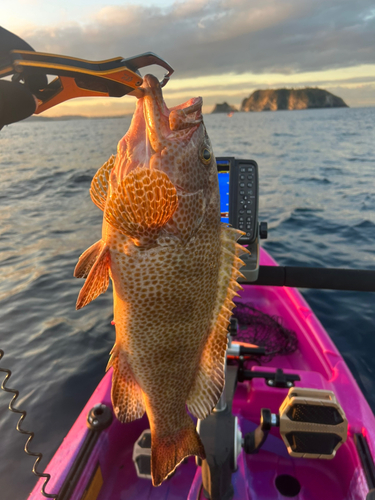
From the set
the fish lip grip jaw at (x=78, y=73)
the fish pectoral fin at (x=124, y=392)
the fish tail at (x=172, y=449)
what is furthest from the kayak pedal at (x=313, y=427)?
the fish lip grip jaw at (x=78, y=73)

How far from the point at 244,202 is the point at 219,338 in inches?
58.0

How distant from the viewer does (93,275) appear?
5.04 feet

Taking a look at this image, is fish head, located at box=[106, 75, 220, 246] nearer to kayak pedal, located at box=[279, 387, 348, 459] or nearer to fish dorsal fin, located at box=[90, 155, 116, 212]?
fish dorsal fin, located at box=[90, 155, 116, 212]

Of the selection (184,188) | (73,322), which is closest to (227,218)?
(184,188)

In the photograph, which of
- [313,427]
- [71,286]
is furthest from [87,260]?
[71,286]

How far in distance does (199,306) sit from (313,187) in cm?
2012

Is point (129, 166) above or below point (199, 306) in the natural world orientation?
above

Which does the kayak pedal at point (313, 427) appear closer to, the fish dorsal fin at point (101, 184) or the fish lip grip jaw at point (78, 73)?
the fish dorsal fin at point (101, 184)

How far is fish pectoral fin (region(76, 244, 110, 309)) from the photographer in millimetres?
1524

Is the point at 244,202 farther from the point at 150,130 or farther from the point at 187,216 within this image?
the point at 150,130

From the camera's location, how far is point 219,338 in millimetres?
2047

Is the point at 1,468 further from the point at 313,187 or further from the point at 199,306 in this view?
the point at 313,187

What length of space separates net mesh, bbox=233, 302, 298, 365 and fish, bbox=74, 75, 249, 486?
2.99 meters

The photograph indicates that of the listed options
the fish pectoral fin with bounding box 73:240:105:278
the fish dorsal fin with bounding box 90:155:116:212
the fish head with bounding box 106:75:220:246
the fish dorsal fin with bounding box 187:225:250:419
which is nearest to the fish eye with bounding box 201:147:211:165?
the fish head with bounding box 106:75:220:246
